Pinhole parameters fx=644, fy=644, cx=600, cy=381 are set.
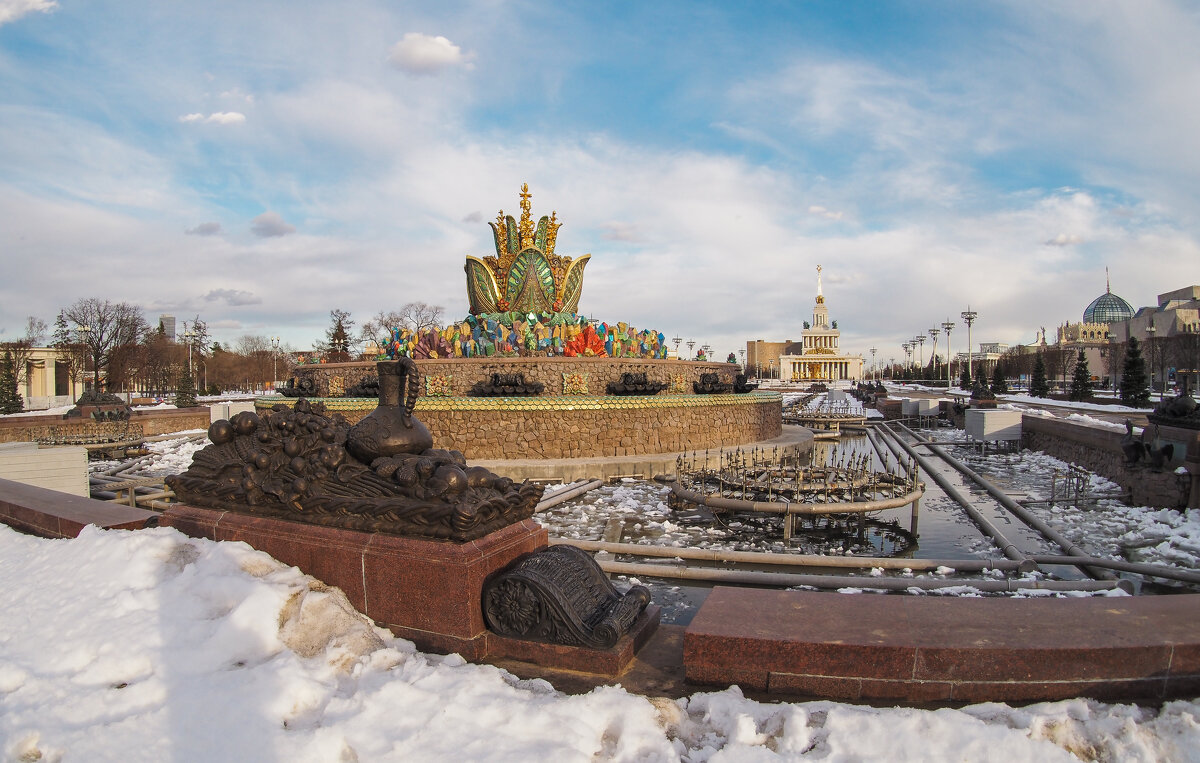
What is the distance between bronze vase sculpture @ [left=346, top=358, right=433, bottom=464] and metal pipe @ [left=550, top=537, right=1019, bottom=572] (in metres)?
2.79

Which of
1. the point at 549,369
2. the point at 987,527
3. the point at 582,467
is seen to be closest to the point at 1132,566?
the point at 987,527

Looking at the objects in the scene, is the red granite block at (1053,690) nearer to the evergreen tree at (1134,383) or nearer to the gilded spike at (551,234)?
the gilded spike at (551,234)

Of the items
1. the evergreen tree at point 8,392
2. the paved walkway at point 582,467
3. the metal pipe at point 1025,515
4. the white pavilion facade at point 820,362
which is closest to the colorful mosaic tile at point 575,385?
the paved walkway at point 582,467

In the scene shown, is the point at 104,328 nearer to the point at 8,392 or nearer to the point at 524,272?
the point at 8,392

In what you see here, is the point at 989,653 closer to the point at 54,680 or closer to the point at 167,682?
the point at 167,682

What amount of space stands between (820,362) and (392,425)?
105143 millimetres

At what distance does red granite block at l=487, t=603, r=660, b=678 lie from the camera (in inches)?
134

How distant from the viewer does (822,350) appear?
109m

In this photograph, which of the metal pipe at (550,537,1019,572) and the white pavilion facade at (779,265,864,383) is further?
the white pavilion facade at (779,265,864,383)

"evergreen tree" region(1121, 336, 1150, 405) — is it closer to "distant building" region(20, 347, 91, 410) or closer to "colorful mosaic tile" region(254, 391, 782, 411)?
"colorful mosaic tile" region(254, 391, 782, 411)

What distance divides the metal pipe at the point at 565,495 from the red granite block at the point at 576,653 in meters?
7.02

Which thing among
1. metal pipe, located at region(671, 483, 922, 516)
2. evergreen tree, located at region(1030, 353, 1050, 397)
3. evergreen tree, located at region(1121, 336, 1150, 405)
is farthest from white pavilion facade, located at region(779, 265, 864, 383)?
metal pipe, located at region(671, 483, 922, 516)

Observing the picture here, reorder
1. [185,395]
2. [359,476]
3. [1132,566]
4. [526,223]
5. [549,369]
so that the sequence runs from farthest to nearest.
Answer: [185,395], [526,223], [549,369], [1132,566], [359,476]

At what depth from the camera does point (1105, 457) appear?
13.9 metres
